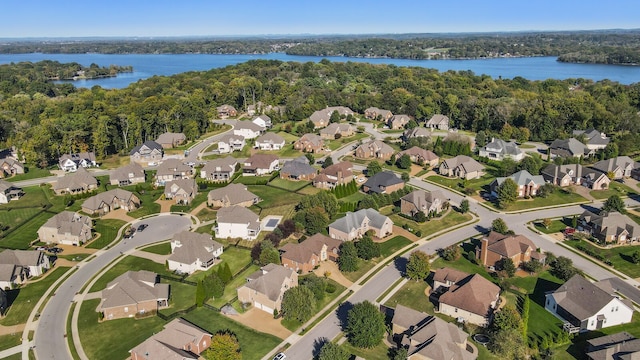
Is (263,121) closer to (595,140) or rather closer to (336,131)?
(336,131)

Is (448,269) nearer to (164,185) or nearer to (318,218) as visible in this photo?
(318,218)

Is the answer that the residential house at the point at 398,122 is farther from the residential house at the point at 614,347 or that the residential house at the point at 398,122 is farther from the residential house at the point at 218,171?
the residential house at the point at 614,347

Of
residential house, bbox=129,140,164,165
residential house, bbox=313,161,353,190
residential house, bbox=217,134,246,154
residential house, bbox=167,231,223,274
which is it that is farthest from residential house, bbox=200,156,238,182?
residential house, bbox=167,231,223,274

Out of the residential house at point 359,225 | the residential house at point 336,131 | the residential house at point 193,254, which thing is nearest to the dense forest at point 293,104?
the residential house at point 336,131

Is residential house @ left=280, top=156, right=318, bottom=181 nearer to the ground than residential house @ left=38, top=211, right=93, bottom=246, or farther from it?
farther from it

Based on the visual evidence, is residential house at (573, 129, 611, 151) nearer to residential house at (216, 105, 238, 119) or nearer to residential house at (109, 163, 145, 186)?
residential house at (109, 163, 145, 186)
